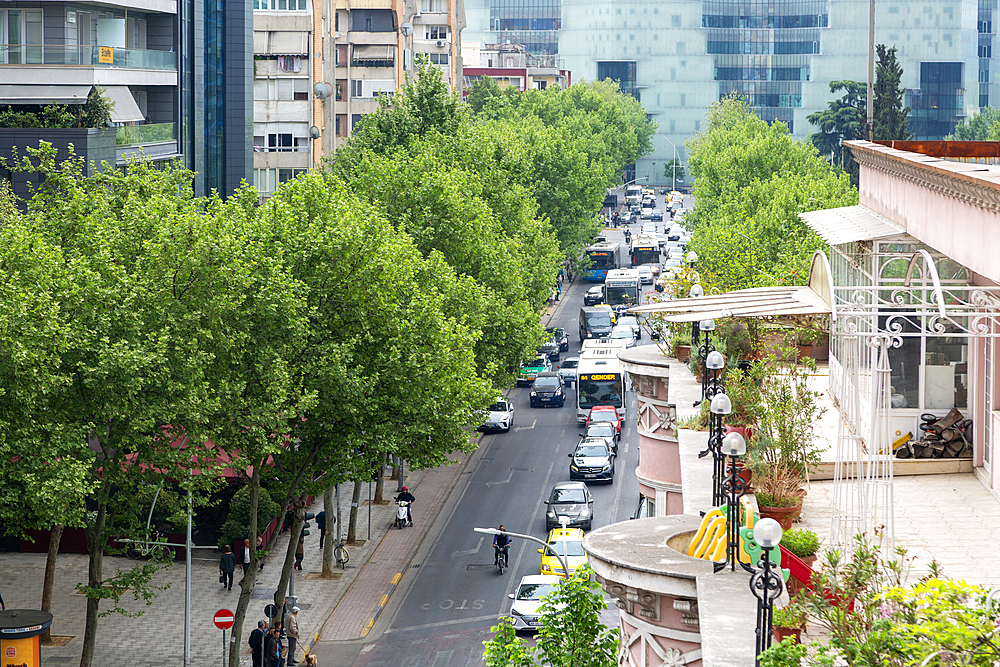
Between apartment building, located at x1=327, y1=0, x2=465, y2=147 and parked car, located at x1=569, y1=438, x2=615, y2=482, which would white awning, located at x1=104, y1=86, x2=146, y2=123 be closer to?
parked car, located at x1=569, y1=438, x2=615, y2=482

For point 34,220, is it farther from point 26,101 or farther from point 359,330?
point 26,101

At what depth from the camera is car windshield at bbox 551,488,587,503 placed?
4441cm

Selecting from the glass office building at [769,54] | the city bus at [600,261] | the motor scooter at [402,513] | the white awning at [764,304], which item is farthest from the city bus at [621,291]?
the glass office building at [769,54]

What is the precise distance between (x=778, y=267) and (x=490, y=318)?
1456cm

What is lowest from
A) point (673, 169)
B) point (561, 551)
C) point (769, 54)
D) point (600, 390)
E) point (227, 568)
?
point (227, 568)

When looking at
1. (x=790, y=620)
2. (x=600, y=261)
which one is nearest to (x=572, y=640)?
(x=790, y=620)

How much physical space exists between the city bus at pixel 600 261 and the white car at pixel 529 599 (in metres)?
68.1

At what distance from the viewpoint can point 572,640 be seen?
13.6 meters

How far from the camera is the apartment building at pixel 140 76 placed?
43.8 m

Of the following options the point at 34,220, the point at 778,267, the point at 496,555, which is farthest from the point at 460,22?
the point at 34,220

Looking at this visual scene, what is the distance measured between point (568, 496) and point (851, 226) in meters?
24.4

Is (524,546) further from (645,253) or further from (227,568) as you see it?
(645,253)

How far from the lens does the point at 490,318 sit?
140 ft

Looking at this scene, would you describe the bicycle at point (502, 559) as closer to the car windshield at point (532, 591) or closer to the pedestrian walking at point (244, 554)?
the car windshield at point (532, 591)
